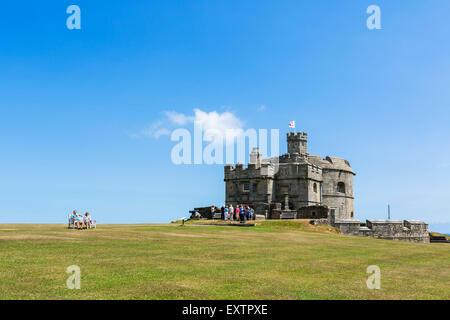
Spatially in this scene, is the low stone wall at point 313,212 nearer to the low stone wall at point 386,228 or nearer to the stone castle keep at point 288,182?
the low stone wall at point 386,228

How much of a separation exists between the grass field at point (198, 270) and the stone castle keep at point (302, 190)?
25397mm

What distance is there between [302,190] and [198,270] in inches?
1692

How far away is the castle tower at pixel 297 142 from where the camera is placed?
60.6 m

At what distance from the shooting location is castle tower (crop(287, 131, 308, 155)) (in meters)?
60.6

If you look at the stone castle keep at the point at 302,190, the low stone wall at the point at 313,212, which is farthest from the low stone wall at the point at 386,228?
the low stone wall at the point at 313,212

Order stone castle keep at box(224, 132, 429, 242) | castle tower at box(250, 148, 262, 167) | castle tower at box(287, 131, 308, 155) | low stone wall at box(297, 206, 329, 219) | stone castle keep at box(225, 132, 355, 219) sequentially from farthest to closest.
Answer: castle tower at box(287, 131, 308, 155) < castle tower at box(250, 148, 262, 167) < stone castle keep at box(225, 132, 355, 219) < stone castle keep at box(224, 132, 429, 242) < low stone wall at box(297, 206, 329, 219)

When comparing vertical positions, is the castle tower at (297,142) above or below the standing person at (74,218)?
above

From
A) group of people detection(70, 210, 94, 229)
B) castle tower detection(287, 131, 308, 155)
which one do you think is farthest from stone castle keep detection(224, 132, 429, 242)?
group of people detection(70, 210, 94, 229)

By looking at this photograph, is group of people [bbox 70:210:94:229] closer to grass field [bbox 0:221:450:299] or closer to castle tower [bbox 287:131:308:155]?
grass field [bbox 0:221:450:299]

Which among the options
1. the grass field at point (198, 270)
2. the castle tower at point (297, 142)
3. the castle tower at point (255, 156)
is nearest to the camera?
the grass field at point (198, 270)

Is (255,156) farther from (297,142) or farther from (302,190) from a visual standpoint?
(302,190)

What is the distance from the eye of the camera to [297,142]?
199 feet
